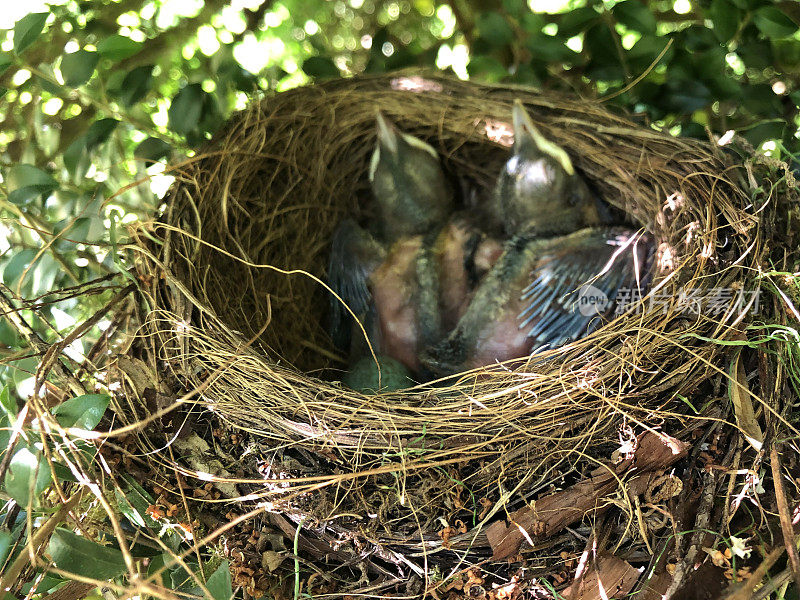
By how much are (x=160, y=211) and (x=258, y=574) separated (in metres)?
0.59

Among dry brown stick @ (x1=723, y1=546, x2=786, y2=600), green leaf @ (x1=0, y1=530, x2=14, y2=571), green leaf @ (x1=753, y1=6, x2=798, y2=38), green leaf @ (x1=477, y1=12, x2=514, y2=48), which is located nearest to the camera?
dry brown stick @ (x1=723, y1=546, x2=786, y2=600)

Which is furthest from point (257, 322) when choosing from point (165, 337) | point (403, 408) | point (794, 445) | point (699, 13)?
point (699, 13)

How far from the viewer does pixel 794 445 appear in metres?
0.81

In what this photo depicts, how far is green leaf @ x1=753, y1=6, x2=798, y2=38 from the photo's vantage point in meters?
1.05

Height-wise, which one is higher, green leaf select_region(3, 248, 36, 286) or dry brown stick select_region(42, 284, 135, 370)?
green leaf select_region(3, 248, 36, 286)

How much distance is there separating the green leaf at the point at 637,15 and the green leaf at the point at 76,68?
0.89 m

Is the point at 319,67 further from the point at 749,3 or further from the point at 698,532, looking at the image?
the point at 698,532

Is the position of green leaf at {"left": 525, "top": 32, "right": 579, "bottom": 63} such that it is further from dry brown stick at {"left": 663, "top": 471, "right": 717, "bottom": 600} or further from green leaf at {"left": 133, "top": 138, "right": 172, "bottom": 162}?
dry brown stick at {"left": 663, "top": 471, "right": 717, "bottom": 600}

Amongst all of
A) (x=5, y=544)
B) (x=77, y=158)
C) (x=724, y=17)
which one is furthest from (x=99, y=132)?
(x=724, y=17)

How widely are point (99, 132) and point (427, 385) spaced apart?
0.70 metres

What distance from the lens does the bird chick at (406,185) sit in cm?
123

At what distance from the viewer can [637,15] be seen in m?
1.15

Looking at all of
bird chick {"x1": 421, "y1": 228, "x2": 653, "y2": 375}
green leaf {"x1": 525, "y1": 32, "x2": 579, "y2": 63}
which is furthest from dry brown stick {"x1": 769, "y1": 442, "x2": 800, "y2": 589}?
green leaf {"x1": 525, "y1": 32, "x2": 579, "y2": 63}

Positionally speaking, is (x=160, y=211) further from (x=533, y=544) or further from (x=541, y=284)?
(x=533, y=544)
